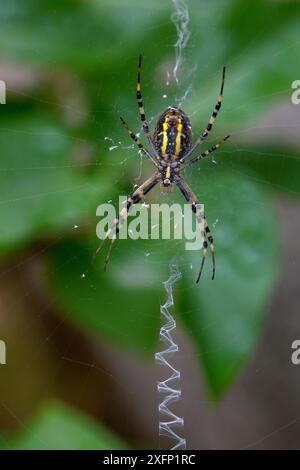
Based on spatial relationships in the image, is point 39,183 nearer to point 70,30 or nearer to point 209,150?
point 70,30

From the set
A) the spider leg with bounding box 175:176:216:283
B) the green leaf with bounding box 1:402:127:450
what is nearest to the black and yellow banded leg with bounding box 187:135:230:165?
the spider leg with bounding box 175:176:216:283

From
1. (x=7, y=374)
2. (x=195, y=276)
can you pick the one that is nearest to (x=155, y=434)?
(x=7, y=374)

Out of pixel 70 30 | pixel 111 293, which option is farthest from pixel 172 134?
pixel 111 293

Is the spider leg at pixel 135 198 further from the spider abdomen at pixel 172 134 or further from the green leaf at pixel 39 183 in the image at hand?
the green leaf at pixel 39 183

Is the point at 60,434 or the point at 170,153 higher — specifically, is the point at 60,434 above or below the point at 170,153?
below

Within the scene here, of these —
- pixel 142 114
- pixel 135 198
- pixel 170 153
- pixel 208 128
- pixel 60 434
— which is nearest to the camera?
pixel 60 434

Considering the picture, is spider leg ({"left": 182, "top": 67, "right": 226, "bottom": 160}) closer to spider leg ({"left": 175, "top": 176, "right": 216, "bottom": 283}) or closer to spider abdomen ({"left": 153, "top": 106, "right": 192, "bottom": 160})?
spider abdomen ({"left": 153, "top": 106, "right": 192, "bottom": 160})

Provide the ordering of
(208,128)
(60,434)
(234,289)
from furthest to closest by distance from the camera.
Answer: (208,128) < (234,289) < (60,434)

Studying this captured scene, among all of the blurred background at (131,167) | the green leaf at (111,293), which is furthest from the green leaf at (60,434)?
the green leaf at (111,293)
